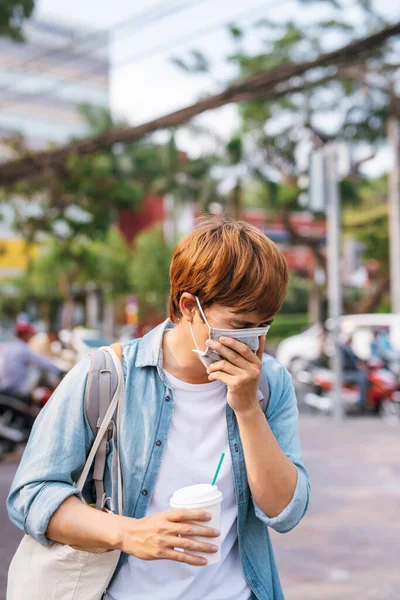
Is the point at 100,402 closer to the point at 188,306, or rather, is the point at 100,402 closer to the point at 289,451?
the point at 188,306

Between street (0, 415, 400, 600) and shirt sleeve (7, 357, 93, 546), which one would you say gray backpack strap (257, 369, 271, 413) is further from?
street (0, 415, 400, 600)

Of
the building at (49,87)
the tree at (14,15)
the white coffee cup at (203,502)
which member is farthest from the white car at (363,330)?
the building at (49,87)

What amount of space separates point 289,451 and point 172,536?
A: 0.41m

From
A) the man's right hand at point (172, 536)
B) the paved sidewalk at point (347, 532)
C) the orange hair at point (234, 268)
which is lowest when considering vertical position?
the paved sidewalk at point (347, 532)

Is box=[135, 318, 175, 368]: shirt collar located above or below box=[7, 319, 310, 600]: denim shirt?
above

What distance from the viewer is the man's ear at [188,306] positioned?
5.32 feet

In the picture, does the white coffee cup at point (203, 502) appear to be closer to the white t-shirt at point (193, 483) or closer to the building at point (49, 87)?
the white t-shirt at point (193, 483)

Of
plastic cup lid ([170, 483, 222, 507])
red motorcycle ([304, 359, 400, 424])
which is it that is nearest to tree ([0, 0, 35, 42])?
red motorcycle ([304, 359, 400, 424])

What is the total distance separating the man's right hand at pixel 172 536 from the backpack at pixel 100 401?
0.20 m

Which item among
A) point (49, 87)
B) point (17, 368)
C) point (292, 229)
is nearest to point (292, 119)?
point (292, 229)

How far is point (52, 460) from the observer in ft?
5.18

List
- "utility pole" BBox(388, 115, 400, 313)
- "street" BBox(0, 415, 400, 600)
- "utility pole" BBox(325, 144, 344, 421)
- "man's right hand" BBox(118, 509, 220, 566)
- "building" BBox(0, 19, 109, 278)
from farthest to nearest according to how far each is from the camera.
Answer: "building" BBox(0, 19, 109, 278)
"utility pole" BBox(388, 115, 400, 313)
"utility pole" BBox(325, 144, 344, 421)
"street" BBox(0, 415, 400, 600)
"man's right hand" BBox(118, 509, 220, 566)

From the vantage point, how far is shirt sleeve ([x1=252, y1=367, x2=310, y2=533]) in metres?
1.66

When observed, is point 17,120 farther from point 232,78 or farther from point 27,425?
point 27,425
